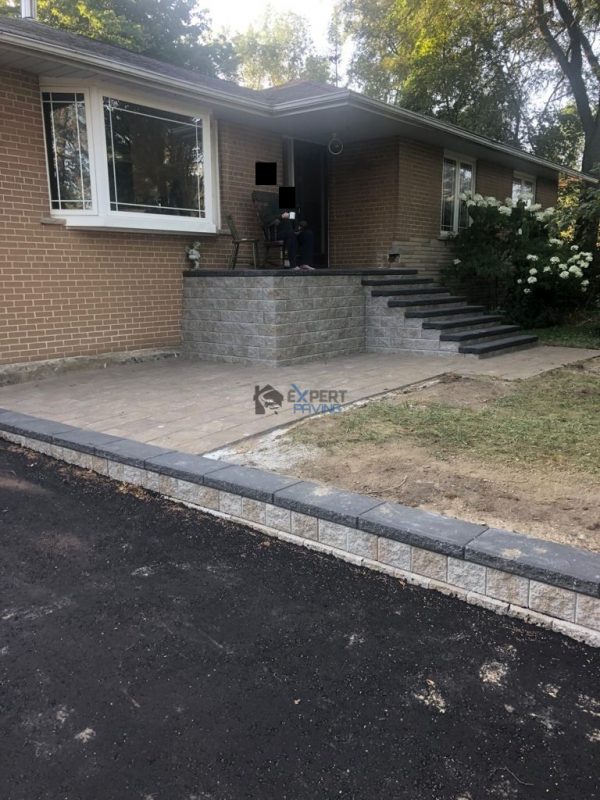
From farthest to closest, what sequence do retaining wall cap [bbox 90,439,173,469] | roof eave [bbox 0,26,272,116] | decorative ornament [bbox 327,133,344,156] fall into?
1. decorative ornament [bbox 327,133,344,156]
2. roof eave [bbox 0,26,272,116]
3. retaining wall cap [bbox 90,439,173,469]

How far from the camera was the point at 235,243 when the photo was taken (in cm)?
920

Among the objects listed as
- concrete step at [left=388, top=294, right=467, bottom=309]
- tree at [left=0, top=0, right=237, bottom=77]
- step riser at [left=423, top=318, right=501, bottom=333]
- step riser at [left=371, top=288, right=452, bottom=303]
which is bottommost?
step riser at [left=423, top=318, right=501, bottom=333]

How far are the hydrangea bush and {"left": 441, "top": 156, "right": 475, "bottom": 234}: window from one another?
27 cm

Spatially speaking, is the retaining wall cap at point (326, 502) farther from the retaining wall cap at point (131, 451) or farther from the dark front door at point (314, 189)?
the dark front door at point (314, 189)

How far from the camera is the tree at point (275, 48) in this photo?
126 feet

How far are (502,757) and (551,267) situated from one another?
10114 millimetres

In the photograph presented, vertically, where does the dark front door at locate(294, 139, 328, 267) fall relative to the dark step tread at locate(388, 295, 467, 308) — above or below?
above

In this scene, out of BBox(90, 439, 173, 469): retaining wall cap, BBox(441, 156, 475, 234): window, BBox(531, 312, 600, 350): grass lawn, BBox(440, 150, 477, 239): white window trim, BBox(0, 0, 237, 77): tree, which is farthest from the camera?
BBox(0, 0, 237, 77): tree

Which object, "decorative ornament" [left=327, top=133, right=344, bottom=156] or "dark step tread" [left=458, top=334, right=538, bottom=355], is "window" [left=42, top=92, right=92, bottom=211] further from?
"dark step tread" [left=458, top=334, right=538, bottom=355]

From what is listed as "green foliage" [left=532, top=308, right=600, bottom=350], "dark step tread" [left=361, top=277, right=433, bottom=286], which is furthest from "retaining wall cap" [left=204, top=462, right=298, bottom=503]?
"green foliage" [left=532, top=308, right=600, bottom=350]

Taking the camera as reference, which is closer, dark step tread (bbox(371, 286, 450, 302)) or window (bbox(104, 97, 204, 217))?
window (bbox(104, 97, 204, 217))

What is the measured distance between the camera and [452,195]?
1202 cm

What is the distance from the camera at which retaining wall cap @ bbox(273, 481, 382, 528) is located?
120 inches

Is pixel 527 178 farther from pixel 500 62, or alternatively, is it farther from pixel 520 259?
pixel 520 259
